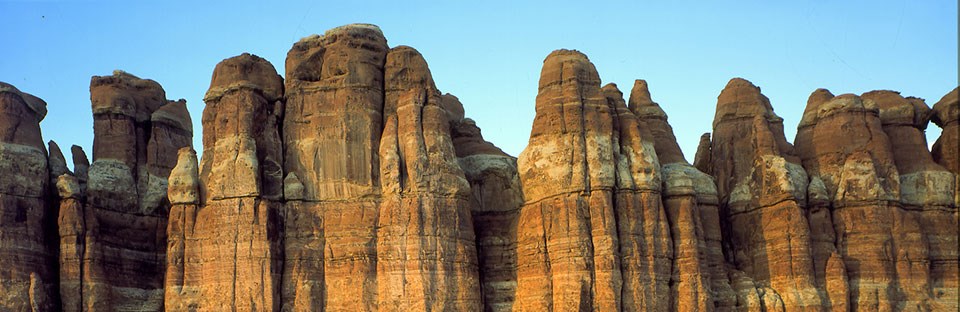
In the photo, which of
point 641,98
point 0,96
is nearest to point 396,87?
point 641,98

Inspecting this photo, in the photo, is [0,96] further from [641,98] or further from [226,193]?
[641,98]

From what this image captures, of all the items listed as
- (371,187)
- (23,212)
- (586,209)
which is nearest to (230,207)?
(371,187)

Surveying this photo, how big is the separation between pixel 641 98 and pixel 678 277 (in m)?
12.6

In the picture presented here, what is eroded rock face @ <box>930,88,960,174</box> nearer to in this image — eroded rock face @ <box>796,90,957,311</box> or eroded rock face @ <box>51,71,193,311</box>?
eroded rock face @ <box>796,90,957,311</box>

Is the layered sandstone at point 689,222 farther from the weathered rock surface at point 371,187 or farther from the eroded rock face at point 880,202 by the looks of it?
the weathered rock surface at point 371,187

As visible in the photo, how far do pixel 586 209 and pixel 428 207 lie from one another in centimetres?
685

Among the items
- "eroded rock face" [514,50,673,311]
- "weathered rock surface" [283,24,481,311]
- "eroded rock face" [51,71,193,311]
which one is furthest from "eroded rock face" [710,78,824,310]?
"eroded rock face" [51,71,193,311]

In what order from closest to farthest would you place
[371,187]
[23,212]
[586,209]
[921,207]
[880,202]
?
[586,209]
[371,187]
[23,212]
[880,202]
[921,207]

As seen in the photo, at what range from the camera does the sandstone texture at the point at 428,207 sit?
52656mm

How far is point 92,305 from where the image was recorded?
5375 cm

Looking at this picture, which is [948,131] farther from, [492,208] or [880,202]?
[492,208]

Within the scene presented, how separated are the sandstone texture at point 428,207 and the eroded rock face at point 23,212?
0.31ft

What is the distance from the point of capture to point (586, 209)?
175 feet

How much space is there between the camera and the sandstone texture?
5266cm
